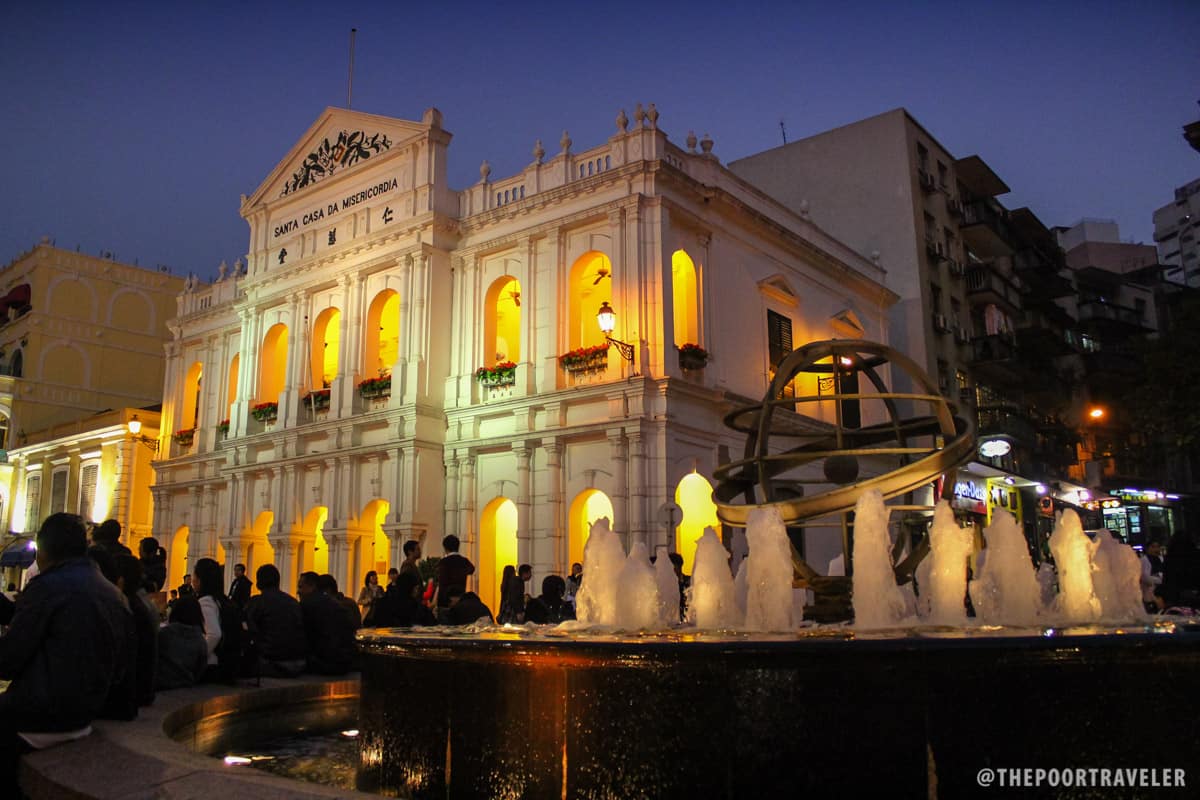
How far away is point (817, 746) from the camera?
391cm

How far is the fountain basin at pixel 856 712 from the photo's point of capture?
3.83 meters

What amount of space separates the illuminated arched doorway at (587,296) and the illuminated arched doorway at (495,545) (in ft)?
14.2

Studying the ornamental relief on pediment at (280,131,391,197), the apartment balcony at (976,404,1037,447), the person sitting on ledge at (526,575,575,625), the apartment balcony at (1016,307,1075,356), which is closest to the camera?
the person sitting on ledge at (526,575,575,625)

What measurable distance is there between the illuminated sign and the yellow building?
97.7 feet

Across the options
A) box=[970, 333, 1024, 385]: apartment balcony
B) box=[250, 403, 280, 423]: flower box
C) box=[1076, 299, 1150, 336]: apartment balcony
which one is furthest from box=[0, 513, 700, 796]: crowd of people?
box=[1076, 299, 1150, 336]: apartment balcony

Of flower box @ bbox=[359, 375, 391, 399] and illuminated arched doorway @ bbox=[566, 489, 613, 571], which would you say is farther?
flower box @ bbox=[359, 375, 391, 399]

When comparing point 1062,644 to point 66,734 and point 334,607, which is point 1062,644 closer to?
point 66,734

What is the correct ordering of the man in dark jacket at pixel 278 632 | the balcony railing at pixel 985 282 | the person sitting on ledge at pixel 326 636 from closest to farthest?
the man in dark jacket at pixel 278 632
the person sitting on ledge at pixel 326 636
the balcony railing at pixel 985 282

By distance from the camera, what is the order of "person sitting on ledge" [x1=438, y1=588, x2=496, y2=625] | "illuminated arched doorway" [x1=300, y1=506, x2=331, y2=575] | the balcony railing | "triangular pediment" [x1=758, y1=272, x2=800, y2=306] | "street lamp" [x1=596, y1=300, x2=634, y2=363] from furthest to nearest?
the balcony railing, "illuminated arched doorway" [x1=300, y1=506, x2=331, y2=575], "triangular pediment" [x1=758, y1=272, x2=800, y2=306], "street lamp" [x1=596, y1=300, x2=634, y2=363], "person sitting on ledge" [x1=438, y1=588, x2=496, y2=625]

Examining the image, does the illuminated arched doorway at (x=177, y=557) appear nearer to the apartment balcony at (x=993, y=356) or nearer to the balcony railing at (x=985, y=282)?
the apartment balcony at (x=993, y=356)

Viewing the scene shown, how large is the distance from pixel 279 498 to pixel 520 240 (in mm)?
9762

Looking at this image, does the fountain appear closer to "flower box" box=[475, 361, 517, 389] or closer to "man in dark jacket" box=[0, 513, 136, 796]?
"man in dark jacket" box=[0, 513, 136, 796]

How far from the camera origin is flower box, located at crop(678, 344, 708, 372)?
64.8 ft

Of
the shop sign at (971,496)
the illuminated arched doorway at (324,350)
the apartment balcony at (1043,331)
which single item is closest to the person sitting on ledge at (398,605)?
the illuminated arched doorway at (324,350)
